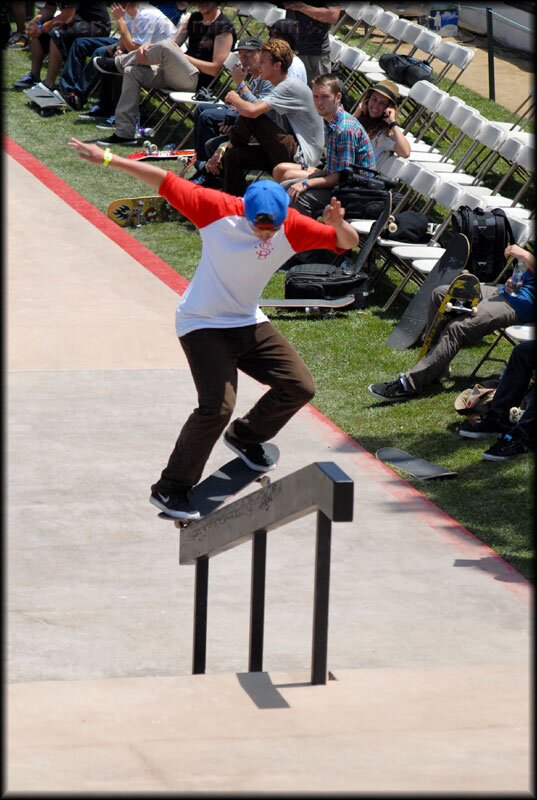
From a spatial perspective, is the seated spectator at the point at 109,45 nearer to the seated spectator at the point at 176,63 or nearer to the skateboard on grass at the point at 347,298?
the seated spectator at the point at 176,63

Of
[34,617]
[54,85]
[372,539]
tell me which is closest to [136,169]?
[34,617]

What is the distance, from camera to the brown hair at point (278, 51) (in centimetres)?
1152

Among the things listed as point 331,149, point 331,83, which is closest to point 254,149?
point 331,149

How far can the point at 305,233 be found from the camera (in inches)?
223

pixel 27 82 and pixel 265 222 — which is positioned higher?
pixel 265 222

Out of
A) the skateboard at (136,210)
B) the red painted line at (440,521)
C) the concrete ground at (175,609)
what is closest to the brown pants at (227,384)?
the concrete ground at (175,609)

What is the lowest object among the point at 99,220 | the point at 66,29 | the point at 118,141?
the point at 99,220

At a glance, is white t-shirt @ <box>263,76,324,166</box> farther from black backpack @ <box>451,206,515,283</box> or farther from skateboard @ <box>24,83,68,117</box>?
skateboard @ <box>24,83,68,117</box>

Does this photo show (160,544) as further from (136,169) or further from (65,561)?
(136,169)

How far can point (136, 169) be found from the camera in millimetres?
5590

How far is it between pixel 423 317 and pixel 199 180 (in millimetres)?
3824

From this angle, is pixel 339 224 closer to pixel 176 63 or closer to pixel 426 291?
pixel 426 291

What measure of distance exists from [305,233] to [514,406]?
3.18 metres

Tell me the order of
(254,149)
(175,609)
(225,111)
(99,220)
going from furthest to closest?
(99,220), (225,111), (254,149), (175,609)
